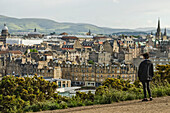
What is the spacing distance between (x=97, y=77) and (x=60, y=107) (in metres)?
59.6

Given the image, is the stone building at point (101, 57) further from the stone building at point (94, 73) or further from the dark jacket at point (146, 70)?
the dark jacket at point (146, 70)

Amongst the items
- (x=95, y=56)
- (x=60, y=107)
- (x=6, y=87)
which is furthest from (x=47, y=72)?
(x=60, y=107)

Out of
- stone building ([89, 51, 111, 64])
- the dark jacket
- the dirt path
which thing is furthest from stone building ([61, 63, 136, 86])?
the dark jacket

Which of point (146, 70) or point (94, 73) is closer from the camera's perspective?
point (146, 70)

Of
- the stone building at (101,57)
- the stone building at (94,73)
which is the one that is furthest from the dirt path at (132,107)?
the stone building at (101,57)

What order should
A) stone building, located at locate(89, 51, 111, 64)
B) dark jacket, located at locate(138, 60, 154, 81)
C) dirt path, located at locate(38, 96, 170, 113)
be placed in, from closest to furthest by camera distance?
dirt path, located at locate(38, 96, 170, 113) < dark jacket, located at locate(138, 60, 154, 81) < stone building, located at locate(89, 51, 111, 64)

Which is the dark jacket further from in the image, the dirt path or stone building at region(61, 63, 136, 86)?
stone building at region(61, 63, 136, 86)

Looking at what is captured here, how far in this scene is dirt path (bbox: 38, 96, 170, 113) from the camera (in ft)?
44.9

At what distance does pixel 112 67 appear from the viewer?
7488cm

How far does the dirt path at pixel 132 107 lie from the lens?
13.7 metres

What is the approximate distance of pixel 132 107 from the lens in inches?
566

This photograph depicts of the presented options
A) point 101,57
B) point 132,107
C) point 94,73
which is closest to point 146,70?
point 132,107

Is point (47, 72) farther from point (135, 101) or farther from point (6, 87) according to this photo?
point (135, 101)

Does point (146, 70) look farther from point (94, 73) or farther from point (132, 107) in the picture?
point (94, 73)
